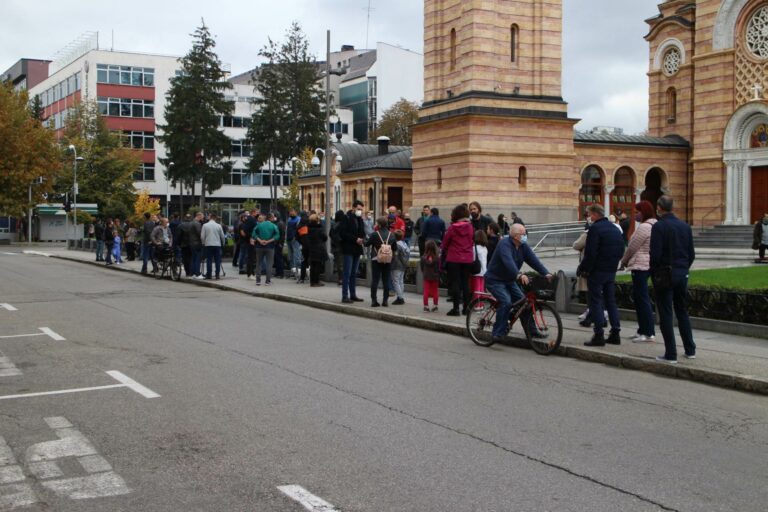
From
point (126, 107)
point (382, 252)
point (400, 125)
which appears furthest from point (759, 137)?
point (126, 107)

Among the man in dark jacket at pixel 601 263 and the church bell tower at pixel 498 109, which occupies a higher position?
the church bell tower at pixel 498 109

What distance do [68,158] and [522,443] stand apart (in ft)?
236

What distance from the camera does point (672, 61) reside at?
46719mm

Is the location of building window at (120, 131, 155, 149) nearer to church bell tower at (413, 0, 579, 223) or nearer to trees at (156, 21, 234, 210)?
trees at (156, 21, 234, 210)

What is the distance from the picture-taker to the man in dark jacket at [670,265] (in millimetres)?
10117

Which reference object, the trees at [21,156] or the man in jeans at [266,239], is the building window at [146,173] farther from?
the man in jeans at [266,239]

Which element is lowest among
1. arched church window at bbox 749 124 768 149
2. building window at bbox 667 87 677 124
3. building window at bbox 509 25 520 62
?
arched church window at bbox 749 124 768 149

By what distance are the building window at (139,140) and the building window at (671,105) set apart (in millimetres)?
55642

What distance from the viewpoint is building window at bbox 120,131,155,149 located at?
→ 8575cm

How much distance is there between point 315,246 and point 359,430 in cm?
1493

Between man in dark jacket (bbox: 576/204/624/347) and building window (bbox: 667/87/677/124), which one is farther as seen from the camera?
building window (bbox: 667/87/677/124)

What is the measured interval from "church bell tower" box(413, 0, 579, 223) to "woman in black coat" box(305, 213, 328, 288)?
16.8 metres

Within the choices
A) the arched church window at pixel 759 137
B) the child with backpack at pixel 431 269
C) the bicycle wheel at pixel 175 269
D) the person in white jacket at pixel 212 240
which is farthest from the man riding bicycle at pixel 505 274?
the arched church window at pixel 759 137

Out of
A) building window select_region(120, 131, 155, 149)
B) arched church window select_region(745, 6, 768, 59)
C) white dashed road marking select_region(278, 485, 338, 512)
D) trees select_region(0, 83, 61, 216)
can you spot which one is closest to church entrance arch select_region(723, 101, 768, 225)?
arched church window select_region(745, 6, 768, 59)
